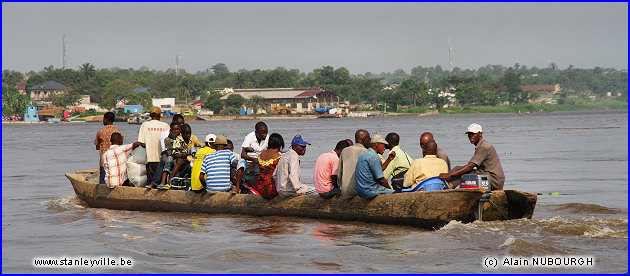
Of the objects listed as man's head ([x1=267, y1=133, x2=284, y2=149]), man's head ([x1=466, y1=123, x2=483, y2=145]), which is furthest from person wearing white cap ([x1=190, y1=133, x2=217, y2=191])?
man's head ([x1=466, y1=123, x2=483, y2=145])

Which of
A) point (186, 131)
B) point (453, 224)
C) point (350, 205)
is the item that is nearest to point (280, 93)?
point (186, 131)

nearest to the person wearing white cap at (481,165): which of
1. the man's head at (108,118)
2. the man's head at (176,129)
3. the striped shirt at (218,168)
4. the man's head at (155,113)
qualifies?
the striped shirt at (218,168)

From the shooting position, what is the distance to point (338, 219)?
10.7 meters

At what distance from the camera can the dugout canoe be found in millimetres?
9680

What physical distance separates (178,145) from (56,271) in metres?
3.57

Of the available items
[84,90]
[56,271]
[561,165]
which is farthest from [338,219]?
[84,90]

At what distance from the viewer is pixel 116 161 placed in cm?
1265

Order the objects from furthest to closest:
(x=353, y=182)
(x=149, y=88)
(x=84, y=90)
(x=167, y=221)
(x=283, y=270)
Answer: (x=149, y=88)
(x=84, y=90)
(x=167, y=221)
(x=353, y=182)
(x=283, y=270)

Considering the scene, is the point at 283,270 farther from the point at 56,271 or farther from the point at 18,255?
the point at 18,255

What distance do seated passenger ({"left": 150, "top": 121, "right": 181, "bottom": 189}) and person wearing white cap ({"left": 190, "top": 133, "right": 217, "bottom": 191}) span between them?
0.44m

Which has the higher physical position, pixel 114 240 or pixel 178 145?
pixel 178 145

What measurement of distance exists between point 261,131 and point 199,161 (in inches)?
38.5

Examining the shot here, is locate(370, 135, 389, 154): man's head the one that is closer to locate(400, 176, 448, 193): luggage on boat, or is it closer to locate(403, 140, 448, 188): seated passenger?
locate(403, 140, 448, 188): seated passenger

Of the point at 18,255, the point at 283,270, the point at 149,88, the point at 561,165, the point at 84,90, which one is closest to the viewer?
the point at 283,270
